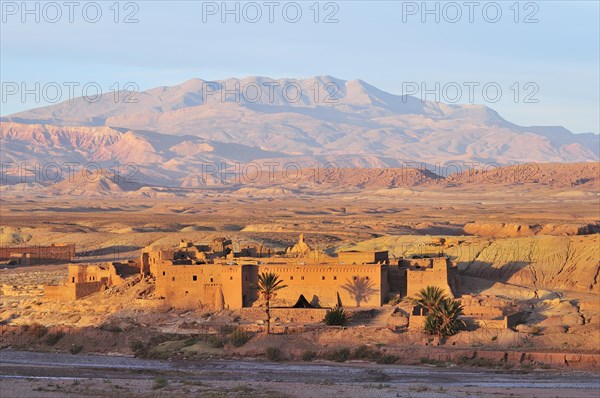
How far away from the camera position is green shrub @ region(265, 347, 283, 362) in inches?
2094

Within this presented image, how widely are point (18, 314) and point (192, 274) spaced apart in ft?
34.0

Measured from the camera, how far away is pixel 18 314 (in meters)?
64.2

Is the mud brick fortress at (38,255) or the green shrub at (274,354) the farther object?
the mud brick fortress at (38,255)

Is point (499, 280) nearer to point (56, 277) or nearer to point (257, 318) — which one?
point (257, 318)

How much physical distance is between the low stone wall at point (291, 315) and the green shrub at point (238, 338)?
171 centimetres

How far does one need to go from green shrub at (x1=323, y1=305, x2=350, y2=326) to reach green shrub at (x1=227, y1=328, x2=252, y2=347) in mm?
3389

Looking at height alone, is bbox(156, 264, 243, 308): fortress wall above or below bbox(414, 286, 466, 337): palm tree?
above

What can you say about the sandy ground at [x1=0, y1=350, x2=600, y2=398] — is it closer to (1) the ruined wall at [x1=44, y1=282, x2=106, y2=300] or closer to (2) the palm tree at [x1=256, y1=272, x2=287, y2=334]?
(2) the palm tree at [x1=256, y1=272, x2=287, y2=334]

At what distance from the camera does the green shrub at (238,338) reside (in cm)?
5484

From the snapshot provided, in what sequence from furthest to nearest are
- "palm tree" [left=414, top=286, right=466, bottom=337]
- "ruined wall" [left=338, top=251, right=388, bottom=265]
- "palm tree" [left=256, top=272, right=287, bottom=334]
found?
"ruined wall" [left=338, top=251, right=388, bottom=265]
"palm tree" [left=256, top=272, right=287, bottom=334]
"palm tree" [left=414, top=286, right=466, bottom=337]

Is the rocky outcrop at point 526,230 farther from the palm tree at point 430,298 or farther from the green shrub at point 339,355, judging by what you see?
the green shrub at point 339,355

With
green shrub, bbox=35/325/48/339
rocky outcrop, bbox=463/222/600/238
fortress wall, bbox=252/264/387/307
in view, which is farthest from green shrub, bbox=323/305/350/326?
rocky outcrop, bbox=463/222/600/238

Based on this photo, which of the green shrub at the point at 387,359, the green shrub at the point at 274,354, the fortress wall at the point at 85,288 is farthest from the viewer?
the fortress wall at the point at 85,288

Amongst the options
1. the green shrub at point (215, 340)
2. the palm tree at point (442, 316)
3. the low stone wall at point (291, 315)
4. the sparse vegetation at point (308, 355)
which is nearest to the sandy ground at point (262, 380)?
the sparse vegetation at point (308, 355)
